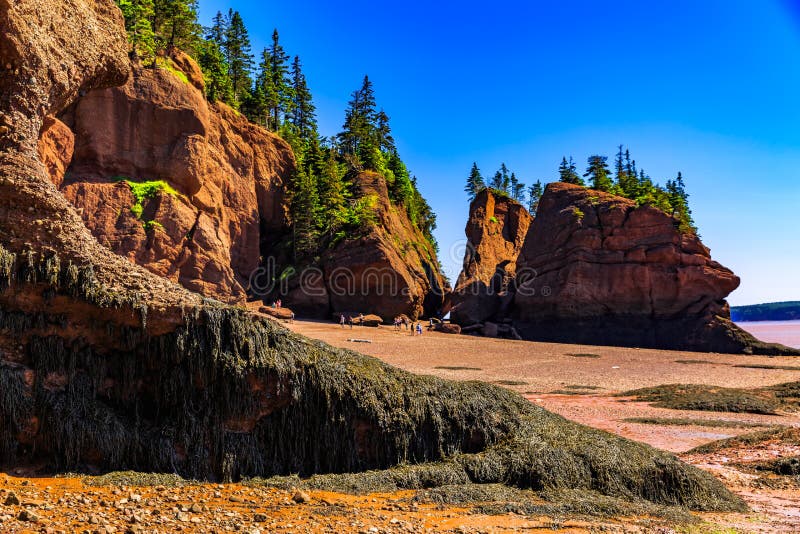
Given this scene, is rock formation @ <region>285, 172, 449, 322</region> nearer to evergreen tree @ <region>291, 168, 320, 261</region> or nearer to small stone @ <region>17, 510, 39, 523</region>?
evergreen tree @ <region>291, 168, 320, 261</region>

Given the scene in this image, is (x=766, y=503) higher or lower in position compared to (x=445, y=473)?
lower

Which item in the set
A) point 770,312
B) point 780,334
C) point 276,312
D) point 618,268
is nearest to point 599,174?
point 618,268

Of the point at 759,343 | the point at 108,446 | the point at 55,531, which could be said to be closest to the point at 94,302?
the point at 108,446

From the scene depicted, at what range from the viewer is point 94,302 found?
566cm

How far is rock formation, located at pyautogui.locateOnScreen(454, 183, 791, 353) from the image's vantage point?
40375 millimetres

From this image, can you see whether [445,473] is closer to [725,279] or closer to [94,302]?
[94,302]

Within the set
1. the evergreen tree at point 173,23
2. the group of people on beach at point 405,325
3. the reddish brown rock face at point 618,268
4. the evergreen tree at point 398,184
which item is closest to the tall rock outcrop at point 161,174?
the evergreen tree at point 173,23

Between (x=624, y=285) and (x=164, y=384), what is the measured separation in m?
42.5

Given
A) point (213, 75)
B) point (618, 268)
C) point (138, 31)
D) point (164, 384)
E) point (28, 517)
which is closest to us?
point (28, 517)

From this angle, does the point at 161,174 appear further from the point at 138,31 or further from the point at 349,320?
the point at 349,320

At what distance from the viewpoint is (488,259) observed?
190 ft

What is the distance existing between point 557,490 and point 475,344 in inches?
1116

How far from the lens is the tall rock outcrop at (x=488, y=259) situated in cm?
4875

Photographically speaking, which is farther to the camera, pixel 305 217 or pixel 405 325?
pixel 305 217
